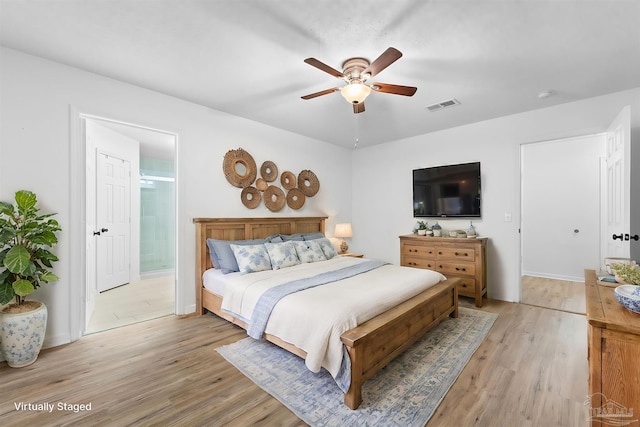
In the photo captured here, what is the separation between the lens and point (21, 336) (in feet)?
7.17

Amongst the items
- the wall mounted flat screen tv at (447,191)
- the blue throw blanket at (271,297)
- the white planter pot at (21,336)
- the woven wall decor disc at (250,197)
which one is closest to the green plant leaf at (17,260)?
the white planter pot at (21,336)

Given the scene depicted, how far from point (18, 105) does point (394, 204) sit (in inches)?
190

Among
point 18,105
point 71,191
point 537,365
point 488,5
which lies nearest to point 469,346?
point 537,365

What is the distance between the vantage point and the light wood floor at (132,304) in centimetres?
318

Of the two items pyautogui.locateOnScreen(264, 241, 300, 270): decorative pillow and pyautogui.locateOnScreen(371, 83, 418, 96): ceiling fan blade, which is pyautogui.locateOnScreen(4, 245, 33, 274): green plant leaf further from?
pyautogui.locateOnScreen(371, 83, 418, 96): ceiling fan blade

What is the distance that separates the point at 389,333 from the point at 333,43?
7.51 ft

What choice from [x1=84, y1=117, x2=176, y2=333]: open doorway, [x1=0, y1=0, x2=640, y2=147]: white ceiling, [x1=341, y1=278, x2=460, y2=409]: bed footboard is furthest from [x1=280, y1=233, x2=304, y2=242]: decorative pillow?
[x1=341, y1=278, x2=460, y2=409]: bed footboard

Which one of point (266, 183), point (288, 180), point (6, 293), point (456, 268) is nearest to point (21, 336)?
point (6, 293)

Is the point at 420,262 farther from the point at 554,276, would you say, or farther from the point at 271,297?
the point at 554,276

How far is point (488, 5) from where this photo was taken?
181 cm

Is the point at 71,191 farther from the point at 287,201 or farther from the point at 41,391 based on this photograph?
the point at 287,201

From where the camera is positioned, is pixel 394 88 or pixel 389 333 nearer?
pixel 389 333

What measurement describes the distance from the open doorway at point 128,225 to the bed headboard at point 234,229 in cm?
41

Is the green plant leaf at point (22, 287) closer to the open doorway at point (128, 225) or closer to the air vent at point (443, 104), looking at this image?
the open doorway at point (128, 225)
